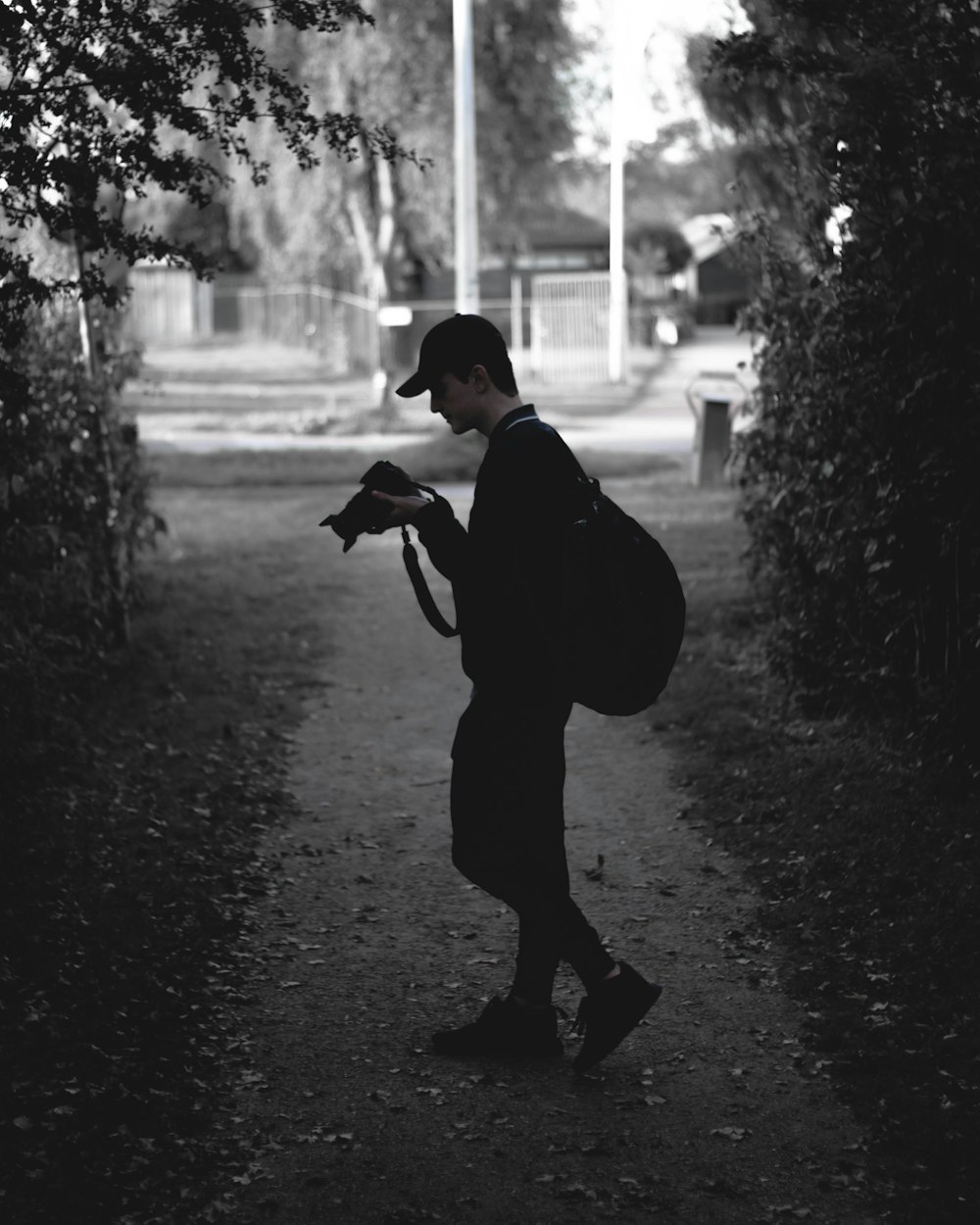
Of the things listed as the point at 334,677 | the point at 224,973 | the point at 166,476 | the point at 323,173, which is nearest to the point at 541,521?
the point at 224,973

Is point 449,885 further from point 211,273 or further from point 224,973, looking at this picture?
point 211,273

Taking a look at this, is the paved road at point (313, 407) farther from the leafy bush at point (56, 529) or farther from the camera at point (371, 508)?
the camera at point (371, 508)

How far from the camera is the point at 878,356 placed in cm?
654

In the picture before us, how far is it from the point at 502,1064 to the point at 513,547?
58.5 inches

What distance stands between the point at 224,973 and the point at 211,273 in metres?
3.10

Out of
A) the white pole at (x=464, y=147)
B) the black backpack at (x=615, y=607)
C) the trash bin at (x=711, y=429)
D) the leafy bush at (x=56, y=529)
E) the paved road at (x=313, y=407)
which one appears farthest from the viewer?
the paved road at (x=313, y=407)

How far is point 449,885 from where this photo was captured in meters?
6.19

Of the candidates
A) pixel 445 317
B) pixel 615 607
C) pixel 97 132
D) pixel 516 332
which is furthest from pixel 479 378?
pixel 445 317

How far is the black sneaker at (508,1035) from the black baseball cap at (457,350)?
1719 millimetres

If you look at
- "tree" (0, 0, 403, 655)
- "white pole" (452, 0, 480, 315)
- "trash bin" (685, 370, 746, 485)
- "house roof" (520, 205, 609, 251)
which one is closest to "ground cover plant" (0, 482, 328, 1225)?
"tree" (0, 0, 403, 655)

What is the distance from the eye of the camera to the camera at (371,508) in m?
4.11

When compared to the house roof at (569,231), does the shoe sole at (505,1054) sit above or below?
below

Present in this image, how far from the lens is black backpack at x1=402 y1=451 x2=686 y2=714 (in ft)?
13.4

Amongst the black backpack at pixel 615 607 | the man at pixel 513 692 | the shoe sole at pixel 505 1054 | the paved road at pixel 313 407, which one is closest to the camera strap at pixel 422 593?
the man at pixel 513 692
